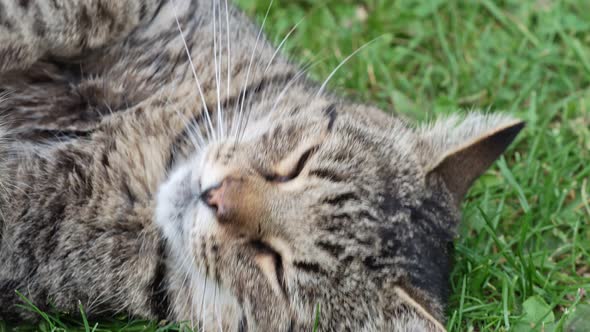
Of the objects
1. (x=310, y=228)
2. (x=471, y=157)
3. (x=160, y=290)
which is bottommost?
(x=160, y=290)

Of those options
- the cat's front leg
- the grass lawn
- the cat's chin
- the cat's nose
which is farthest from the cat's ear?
the cat's front leg

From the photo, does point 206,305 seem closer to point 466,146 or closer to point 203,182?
point 203,182

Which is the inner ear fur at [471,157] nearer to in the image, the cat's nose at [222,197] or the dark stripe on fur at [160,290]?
the cat's nose at [222,197]

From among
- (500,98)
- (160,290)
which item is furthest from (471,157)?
(500,98)

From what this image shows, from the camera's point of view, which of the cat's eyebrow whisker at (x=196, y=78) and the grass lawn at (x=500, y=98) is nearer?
the cat's eyebrow whisker at (x=196, y=78)

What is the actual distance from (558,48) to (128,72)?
96.1 inches

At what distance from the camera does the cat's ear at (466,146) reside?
254 cm

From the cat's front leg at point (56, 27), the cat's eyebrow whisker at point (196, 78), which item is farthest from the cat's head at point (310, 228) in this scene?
the cat's front leg at point (56, 27)

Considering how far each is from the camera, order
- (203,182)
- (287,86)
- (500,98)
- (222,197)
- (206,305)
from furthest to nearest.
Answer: (500,98) < (287,86) < (206,305) < (203,182) < (222,197)

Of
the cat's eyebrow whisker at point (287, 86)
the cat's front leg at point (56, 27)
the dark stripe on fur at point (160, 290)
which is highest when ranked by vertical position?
the cat's front leg at point (56, 27)

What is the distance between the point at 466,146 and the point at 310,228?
666mm

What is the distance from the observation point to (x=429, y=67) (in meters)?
3.90

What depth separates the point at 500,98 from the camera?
3777 mm

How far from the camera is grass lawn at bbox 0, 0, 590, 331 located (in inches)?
113
